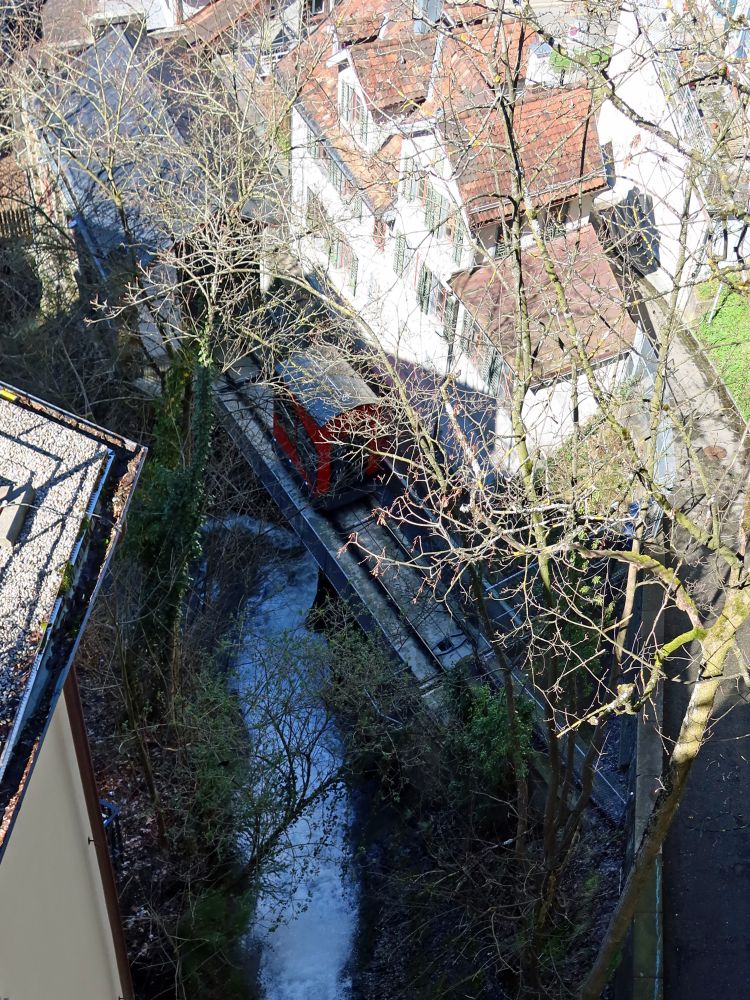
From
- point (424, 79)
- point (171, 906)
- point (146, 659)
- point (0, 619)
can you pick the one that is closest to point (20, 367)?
point (146, 659)

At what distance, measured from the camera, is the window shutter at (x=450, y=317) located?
2061 cm

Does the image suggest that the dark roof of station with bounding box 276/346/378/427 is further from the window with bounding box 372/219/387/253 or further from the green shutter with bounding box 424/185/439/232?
the green shutter with bounding box 424/185/439/232

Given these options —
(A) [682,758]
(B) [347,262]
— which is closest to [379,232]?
(B) [347,262]

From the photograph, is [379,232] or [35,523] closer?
[35,523]

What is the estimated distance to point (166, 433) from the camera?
2014cm

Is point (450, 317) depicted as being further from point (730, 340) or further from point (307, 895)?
point (307, 895)

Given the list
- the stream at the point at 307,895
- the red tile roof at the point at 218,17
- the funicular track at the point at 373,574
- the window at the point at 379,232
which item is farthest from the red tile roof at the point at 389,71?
the stream at the point at 307,895

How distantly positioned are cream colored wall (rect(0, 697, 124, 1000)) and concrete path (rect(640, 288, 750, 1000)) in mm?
6809

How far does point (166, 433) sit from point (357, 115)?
8751mm

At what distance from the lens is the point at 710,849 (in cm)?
1345

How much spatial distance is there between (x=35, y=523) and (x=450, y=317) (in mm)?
14466

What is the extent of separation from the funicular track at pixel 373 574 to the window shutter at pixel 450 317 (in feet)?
13.9

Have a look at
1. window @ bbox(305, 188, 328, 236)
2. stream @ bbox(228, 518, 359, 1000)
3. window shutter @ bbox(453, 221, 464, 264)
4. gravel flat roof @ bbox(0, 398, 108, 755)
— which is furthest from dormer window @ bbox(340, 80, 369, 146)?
gravel flat roof @ bbox(0, 398, 108, 755)

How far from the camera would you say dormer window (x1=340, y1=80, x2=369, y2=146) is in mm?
22125
